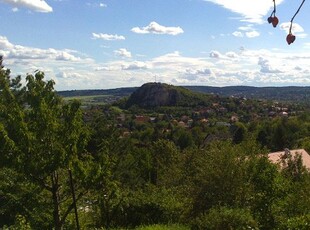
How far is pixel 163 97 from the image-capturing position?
170 meters

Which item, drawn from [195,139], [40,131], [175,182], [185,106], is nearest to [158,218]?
[40,131]

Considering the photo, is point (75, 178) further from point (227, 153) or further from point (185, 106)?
point (185, 106)

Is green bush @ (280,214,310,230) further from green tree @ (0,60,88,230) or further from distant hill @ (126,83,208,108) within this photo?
distant hill @ (126,83,208,108)

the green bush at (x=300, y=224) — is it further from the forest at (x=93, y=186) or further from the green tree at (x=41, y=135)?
the green tree at (x=41, y=135)

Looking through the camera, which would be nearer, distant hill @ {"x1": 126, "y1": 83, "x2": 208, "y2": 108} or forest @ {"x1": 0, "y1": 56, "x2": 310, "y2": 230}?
forest @ {"x1": 0, "y1": 56, "x2": 310, "y2": 230}

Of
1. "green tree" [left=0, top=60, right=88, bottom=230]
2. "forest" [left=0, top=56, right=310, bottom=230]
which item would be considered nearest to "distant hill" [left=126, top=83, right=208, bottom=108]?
"forest" [left=0, top=56, right=310, bottom=230]

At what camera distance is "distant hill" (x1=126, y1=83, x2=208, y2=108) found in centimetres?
16725

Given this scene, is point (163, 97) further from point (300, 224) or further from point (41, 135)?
point (300, 224)

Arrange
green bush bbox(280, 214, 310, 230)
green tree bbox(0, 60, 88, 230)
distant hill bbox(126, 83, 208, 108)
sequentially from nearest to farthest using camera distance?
green bush bbox(280, 214, 310, 230) → green tree bbox(0, 60, 88, 230) → distant hill bbox(126, 83, 208, 108)

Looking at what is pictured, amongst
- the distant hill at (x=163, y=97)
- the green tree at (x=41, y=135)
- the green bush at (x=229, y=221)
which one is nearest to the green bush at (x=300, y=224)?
the green bush at (x=229, y=221)

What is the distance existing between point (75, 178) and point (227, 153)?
7.51m

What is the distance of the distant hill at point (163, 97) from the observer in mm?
167250

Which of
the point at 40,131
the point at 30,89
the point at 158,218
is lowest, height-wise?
the point at 158,218

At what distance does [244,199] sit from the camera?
15758 mm
